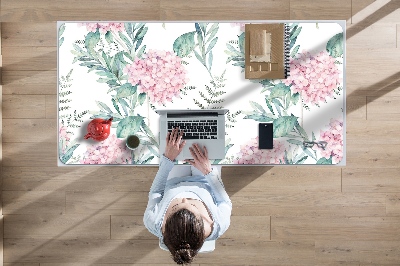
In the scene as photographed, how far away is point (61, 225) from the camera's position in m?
2.50

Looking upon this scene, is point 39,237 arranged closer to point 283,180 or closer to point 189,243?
point 189,243

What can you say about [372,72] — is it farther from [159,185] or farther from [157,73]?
[159,185]

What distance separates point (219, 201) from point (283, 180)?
58cm

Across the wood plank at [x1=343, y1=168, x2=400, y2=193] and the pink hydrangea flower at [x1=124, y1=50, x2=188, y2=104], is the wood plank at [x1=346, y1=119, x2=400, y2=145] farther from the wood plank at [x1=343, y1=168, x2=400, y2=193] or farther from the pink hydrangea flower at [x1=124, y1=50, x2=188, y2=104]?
the pink hydrangea flower at [x1=124, y1=50, x2=188, y2=104]

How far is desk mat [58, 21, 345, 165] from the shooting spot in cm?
232

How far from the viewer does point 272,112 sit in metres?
2.33

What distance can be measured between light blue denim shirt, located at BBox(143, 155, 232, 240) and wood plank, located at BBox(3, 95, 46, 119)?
87 cm

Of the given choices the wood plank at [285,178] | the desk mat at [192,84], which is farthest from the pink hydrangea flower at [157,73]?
the wood plank at [285,178]

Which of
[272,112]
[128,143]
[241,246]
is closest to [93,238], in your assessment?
[128,143]

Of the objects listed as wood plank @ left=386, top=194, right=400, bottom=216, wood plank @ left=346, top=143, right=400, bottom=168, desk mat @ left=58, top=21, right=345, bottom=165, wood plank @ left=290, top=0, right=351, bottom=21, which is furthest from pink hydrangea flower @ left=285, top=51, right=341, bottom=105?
wood plank @ left=386, top=194, right=400, bottom=216

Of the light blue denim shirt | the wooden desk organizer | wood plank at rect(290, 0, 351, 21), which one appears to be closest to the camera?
the light blue denim shirt

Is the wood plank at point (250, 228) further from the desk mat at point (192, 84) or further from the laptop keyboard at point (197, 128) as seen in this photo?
the laptop keyboard at point (197, 128)

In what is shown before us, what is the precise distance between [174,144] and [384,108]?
1250 millimetres

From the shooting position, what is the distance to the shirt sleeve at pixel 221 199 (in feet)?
6.43
